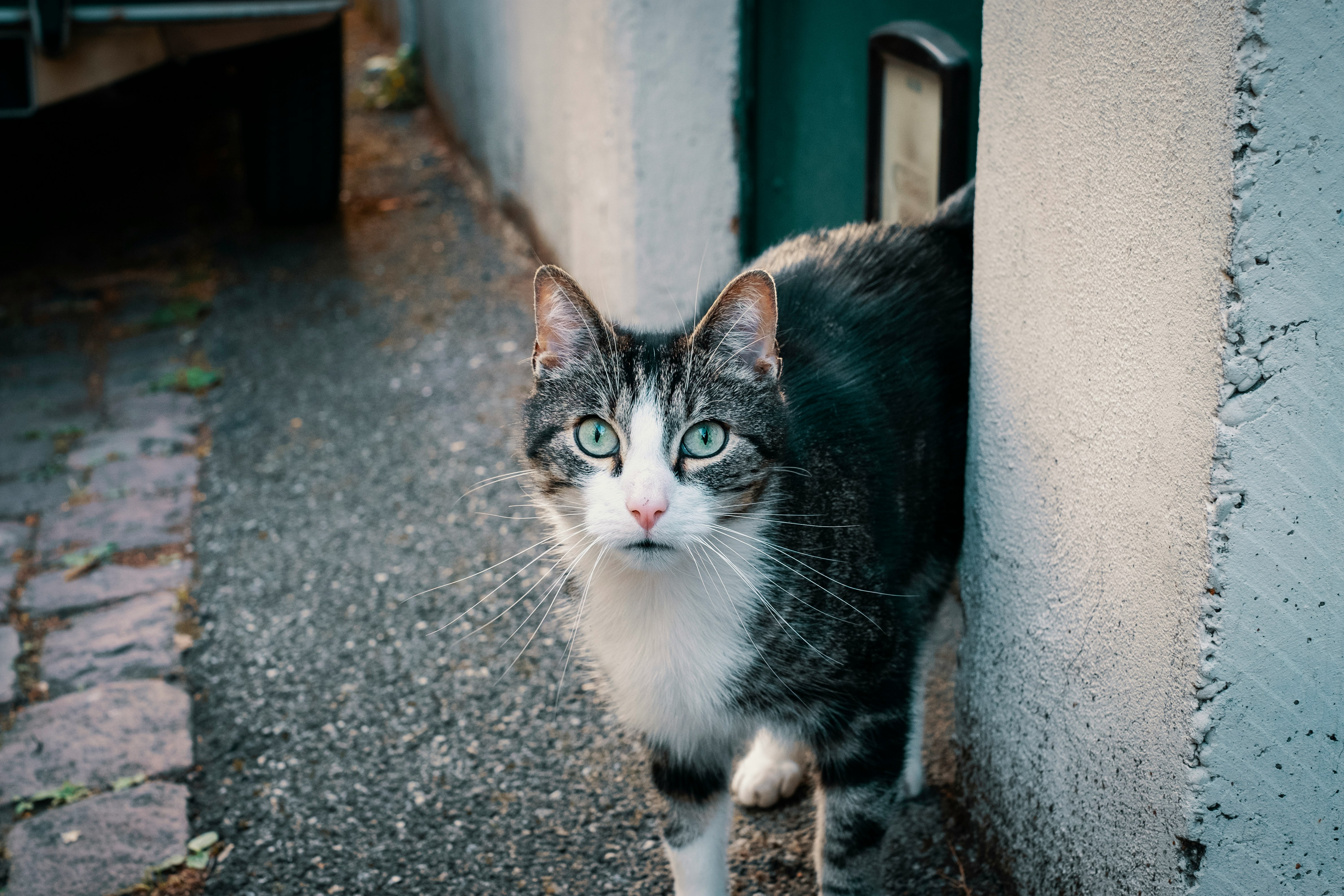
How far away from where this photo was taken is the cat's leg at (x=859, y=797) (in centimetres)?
176

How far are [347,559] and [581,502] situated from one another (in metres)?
1.55

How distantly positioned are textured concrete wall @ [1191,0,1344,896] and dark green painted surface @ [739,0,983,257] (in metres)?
1.28

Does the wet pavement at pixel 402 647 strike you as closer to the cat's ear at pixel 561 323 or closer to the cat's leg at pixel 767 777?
the cat's leg at pixel 767 777

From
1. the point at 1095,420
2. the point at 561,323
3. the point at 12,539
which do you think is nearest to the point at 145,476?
the point at 12,539

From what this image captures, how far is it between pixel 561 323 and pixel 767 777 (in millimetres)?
999

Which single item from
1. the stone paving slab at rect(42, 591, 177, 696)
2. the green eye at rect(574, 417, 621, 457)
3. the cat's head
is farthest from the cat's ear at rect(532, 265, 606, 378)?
the stone paving slab at rect(42, 591, 177, 696)

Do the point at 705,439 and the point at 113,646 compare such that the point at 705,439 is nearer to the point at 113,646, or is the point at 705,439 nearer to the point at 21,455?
the point at 113,646

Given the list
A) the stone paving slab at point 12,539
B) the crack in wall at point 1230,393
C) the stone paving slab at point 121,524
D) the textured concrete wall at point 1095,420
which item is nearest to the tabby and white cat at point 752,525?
the textured concrete wall at point 1095,420

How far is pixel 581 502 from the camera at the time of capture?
5.45ft

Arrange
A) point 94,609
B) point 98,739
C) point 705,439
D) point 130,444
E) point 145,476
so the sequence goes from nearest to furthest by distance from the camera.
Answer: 1. point 705,439
2. point 98,739
3. point 94,609
4. point 145,476
5. point 130,444

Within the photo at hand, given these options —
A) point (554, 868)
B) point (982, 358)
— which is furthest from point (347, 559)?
point (982, 358)

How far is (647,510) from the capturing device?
1521 mm

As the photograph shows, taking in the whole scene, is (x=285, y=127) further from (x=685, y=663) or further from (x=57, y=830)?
(x=685, y=663)

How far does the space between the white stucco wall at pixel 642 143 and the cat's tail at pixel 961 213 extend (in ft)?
4.15
